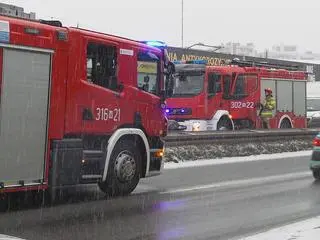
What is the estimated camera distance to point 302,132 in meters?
23.1

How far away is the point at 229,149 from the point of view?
1891 cm

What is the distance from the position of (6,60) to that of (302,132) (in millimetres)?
16755

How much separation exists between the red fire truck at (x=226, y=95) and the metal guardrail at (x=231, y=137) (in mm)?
2172

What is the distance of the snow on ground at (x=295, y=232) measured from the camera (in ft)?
23.2

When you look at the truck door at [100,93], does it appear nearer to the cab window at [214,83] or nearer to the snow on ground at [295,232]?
the snow on ground at [295,232]

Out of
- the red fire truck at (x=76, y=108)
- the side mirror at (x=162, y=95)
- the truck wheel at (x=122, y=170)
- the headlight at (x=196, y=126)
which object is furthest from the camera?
the headlight at (x=196, y=126)

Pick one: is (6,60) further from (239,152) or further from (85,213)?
(239,152)

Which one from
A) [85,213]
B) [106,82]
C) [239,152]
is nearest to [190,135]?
[239,152]

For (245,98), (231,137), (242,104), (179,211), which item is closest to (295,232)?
(179,211)

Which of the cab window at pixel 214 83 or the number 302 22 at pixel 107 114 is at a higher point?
the cab window at pixel 214 83

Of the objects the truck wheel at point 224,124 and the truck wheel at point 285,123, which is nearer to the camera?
the truck wheel at point 224,124

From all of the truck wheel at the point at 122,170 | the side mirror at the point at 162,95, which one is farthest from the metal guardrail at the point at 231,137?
the truck wheel at the point at 122,170

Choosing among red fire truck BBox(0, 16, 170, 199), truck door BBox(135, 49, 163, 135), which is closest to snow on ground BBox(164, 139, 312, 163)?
truck door BBox(135, 49, 163, 135)

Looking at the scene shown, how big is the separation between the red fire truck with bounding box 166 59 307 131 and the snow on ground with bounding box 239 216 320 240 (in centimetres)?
1341
